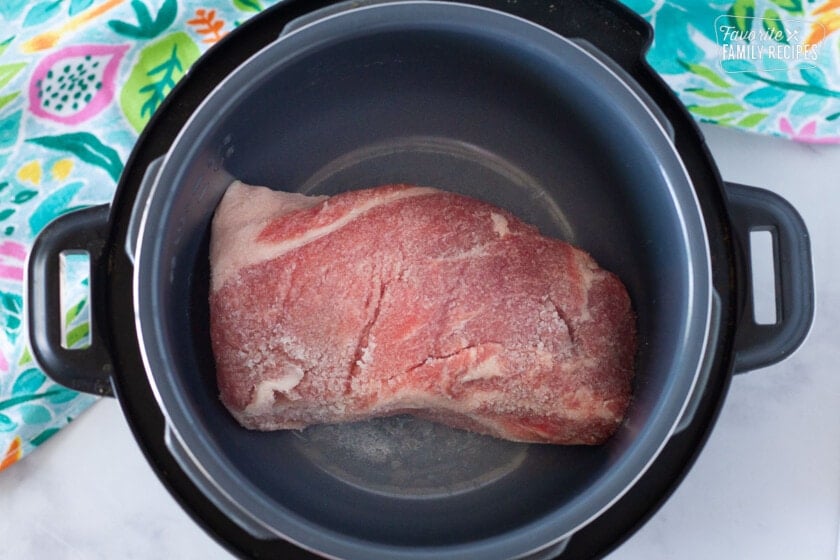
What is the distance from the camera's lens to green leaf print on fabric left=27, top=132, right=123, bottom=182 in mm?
1104

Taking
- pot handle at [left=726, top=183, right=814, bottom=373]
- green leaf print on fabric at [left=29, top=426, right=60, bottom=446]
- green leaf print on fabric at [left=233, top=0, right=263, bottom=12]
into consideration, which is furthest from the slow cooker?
green leaf print on fabric at [left=29, top=426, right=60, bottom=446]

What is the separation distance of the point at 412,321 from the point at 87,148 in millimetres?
547

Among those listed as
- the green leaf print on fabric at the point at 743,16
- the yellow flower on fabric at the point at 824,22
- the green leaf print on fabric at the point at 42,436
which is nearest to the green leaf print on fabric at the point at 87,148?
the green leaf print on fabric at the point at 42,436

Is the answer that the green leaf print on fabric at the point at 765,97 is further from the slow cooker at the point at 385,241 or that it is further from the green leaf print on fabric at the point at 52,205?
the green leaf print on fabric at the point at 52,205

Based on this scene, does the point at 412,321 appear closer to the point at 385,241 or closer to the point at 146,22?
the point at 385,241

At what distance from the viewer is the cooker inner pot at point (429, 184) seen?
857 mm

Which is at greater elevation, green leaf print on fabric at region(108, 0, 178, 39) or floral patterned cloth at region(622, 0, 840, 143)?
green leaf print on fabric at region(108, 0, 178, 39)

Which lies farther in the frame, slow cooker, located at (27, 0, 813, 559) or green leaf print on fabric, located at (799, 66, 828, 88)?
green leaf print on fabric, located at (799, 66, 828, 88)

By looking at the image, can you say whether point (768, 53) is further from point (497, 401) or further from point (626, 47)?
point (497, 401)

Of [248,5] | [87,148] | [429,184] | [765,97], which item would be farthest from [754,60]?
[87,148]

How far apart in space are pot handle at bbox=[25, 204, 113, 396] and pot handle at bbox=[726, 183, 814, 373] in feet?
2.40

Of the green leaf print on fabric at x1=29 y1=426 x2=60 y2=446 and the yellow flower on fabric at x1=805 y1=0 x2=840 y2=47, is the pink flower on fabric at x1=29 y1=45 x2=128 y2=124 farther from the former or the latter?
the yellow flower on fabric at x1=805 y1=0 x2=840 y2=47

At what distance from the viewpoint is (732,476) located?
1.12 metres

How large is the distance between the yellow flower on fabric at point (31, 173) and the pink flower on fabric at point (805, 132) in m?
1.03
